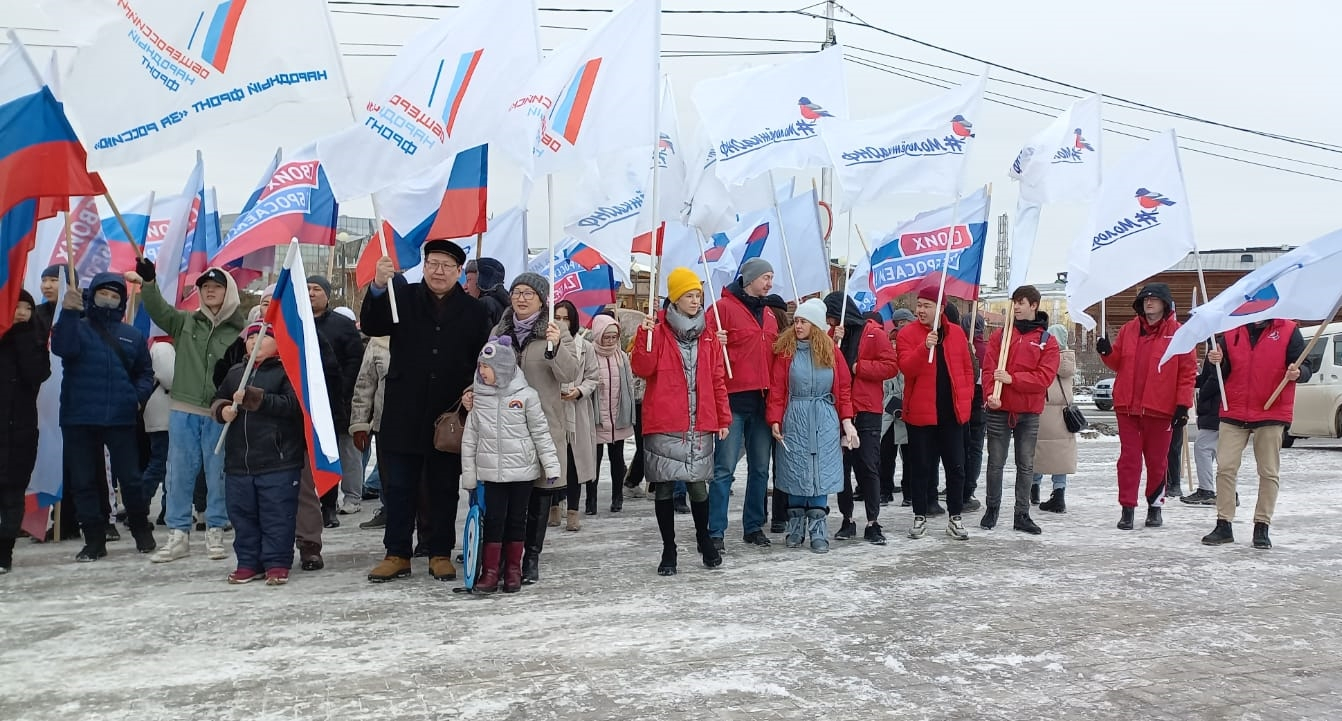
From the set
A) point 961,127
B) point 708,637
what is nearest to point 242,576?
point 708,637

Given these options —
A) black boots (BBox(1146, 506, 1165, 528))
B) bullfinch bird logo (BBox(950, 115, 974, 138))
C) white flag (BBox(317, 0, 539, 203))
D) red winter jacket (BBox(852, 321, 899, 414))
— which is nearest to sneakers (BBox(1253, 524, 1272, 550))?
black boots (BBox(1146, 506, 1165, 528))

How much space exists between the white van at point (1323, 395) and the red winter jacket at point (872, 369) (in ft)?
39.0

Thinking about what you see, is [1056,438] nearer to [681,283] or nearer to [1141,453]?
[1141,453]

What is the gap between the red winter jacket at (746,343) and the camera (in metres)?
8.02

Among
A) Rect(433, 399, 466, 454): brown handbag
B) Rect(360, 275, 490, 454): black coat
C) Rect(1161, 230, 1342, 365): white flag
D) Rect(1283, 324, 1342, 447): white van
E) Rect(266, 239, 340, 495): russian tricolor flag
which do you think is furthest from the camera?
Rect(1283, 324, 1342, 447): white van

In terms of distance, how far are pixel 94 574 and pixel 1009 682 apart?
226 inches

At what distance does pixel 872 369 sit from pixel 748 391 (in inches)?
43.3

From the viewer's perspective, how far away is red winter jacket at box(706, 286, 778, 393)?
26.3 ft

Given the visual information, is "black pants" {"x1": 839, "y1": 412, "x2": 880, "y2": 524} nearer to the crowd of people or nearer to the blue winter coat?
the crowd of people

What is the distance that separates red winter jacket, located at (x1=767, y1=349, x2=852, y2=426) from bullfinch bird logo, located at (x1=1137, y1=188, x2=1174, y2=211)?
124 inches

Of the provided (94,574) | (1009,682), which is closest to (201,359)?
(94,574)

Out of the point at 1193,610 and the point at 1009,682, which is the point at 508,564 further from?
the point at 1193,610

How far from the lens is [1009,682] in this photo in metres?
4.82

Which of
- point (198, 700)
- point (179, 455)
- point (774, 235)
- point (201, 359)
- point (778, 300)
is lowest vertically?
point (198, 700)
